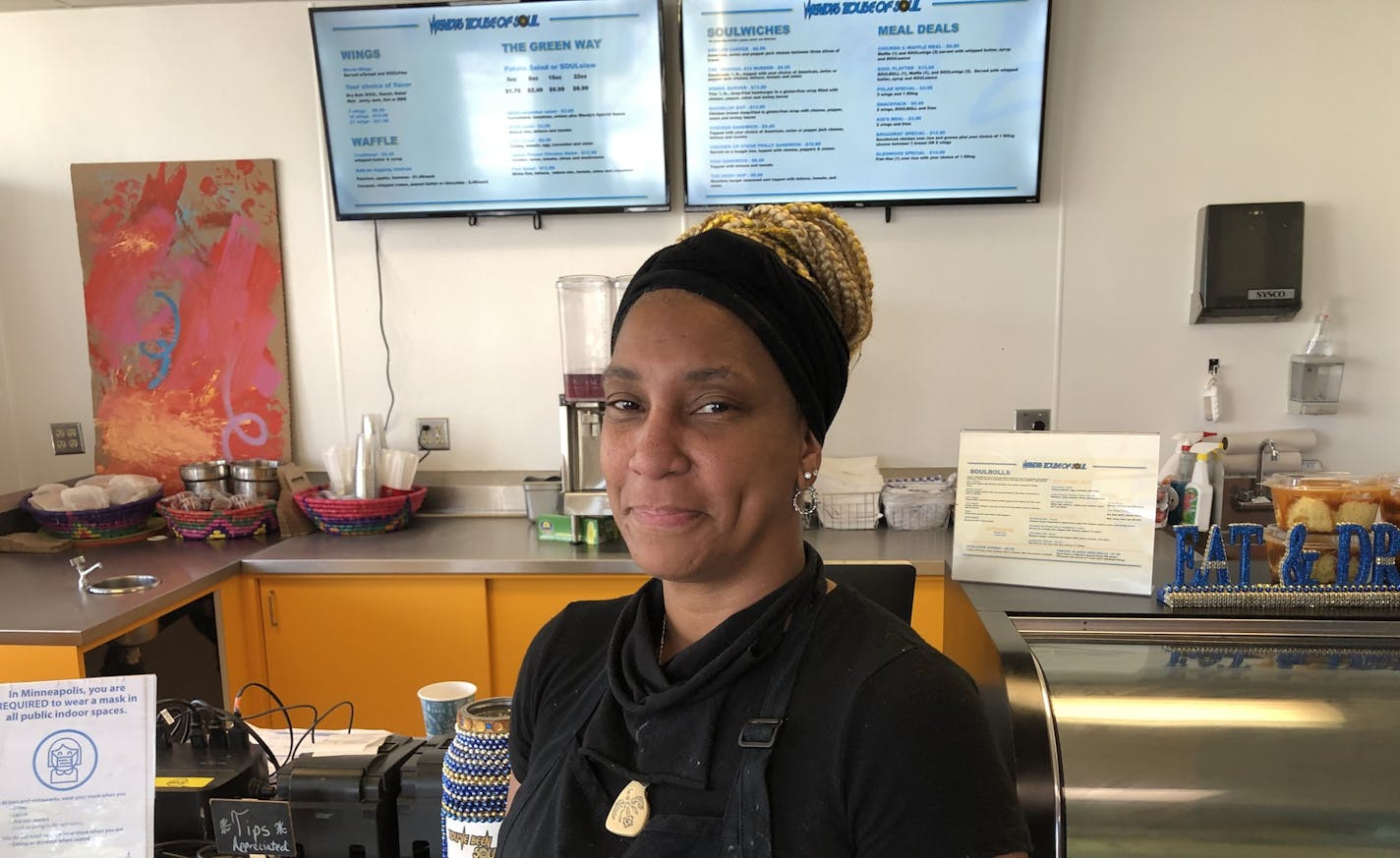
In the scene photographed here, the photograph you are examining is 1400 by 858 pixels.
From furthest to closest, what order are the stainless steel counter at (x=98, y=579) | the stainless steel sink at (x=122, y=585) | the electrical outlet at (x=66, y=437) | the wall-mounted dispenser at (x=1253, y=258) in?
the electrical outlet at (x=66, y=437)
the wall-mounted dispenser at (x=1253, y=258)
the stainless steel sink at (x=122, y=585)
the stainless steel counter at (x=98, y=579)

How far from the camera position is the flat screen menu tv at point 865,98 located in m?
2.49

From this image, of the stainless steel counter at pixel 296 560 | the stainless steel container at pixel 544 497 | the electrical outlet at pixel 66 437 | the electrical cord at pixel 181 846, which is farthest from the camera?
the electrical outlet at pixel 66 437

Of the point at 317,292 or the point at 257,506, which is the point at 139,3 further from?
the point at 257,506

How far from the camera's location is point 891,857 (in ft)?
2.33

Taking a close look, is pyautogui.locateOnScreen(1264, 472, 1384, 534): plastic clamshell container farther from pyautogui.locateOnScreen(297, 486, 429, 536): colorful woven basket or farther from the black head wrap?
pyautogui.locateOnScreen(297, 486, 429, 536): colorful woven basket

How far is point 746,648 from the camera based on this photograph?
0.83m

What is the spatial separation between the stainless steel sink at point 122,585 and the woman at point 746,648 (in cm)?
165

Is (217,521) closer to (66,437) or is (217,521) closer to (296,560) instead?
(296,560)

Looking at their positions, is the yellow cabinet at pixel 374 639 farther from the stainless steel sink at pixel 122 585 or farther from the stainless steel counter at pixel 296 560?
the stainless steel sink at pixel 122 585

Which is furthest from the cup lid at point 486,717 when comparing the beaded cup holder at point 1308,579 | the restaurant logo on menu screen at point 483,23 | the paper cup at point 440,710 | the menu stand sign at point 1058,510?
the restaurant logo on menu screen at point 483,23

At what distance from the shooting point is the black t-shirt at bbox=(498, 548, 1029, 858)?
72cm

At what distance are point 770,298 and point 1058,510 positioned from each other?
98 centimetres

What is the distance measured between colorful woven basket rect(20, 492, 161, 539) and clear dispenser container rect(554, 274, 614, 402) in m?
1.42

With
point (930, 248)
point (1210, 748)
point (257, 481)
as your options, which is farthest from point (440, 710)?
point (930, 248)
